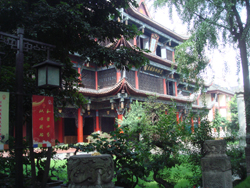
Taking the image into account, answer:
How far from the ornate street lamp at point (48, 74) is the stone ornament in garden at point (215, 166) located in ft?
9.14

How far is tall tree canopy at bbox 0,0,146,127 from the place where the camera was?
3.96m

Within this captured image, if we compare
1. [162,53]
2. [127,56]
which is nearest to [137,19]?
[162,53]

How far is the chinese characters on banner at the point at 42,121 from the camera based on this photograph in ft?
11.6

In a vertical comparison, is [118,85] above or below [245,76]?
above

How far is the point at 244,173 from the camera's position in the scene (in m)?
4.96

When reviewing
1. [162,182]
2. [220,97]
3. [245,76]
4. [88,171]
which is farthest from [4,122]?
[220,97]

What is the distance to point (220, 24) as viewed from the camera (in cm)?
582

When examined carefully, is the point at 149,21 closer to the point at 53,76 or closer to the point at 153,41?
the point at 153,41

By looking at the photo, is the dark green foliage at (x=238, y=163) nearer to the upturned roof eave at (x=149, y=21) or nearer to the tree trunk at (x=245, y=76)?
the tree trunk at (x=245, y=76)

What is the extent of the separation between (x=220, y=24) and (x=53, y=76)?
4423 millimetres

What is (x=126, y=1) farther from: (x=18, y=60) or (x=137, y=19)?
(x=137, y=19)

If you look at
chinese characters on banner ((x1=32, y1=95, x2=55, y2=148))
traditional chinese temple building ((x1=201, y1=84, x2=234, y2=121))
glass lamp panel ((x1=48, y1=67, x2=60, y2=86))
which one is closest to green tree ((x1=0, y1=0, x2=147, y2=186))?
chinese characters on banner ((x1=32, y1=95, x2=55, y2=148))

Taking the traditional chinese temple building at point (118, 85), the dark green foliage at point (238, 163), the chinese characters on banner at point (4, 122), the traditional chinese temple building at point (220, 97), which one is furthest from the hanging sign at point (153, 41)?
the traditional chinese temple building at point (220, 97)

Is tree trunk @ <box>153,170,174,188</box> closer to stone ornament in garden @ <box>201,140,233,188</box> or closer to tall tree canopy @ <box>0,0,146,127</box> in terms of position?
stone ornament in garden @ <box>201,140,233,188</box>
